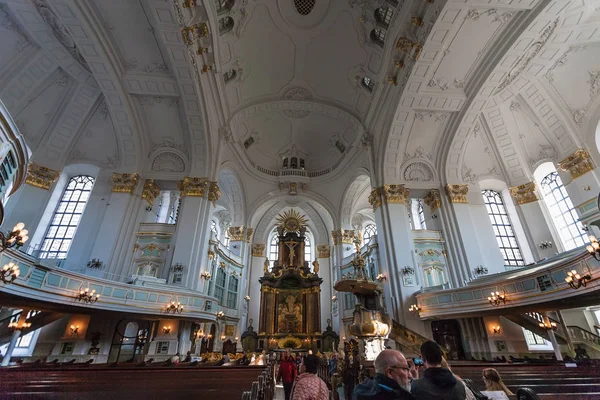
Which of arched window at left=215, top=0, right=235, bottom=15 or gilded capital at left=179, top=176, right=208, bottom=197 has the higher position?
arched window at left=215, top=0, right=235, bottom=15

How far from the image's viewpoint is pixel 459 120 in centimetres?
1503

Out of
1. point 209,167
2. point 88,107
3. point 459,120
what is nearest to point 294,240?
point 209,167

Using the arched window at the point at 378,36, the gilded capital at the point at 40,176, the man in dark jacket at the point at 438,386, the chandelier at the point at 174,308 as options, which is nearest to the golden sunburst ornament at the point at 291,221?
the chandelier at the point at 174,308

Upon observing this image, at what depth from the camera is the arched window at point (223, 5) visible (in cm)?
1320

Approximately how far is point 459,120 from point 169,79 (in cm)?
1521

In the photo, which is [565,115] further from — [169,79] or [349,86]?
[169,79]

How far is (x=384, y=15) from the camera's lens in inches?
541

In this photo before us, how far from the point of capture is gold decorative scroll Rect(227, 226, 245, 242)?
22.0 meters

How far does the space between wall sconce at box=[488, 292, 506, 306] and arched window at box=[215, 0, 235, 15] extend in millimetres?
17051

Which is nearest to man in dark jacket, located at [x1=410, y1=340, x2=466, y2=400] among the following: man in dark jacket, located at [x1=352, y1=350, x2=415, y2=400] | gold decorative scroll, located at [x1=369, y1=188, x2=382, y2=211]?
man in dark jacket, located at [x1=352, y1=350, x2=415, y2=400]

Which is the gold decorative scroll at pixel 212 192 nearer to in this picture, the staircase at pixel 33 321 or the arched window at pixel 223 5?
the staircase at pixel 33 321

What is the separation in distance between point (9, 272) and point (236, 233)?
49.8ft

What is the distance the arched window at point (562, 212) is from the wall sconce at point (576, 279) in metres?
7.87

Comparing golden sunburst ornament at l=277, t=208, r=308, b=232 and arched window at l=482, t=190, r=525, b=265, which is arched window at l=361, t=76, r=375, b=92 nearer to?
arched window at l=482, t=190, r=525, b=265
